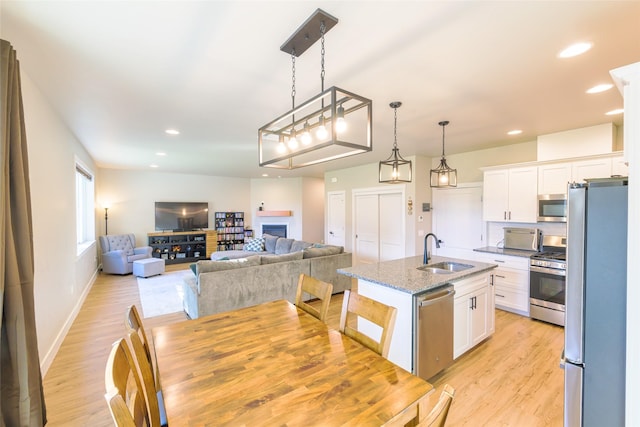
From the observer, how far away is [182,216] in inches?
316

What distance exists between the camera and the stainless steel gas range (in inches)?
140

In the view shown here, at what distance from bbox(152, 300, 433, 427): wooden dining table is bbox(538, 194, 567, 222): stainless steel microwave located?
12.9 ft

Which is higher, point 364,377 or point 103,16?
point 103,16

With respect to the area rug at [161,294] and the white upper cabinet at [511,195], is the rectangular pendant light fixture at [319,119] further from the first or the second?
the white upper cabinet at [511,195]

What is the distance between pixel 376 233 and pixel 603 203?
5.11m

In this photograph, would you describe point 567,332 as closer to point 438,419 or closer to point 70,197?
point 438,419

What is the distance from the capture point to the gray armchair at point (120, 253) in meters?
6.25

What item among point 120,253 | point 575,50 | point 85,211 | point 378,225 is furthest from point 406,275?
point 85,211

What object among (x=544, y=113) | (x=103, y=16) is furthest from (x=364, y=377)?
(x=544, y=113)

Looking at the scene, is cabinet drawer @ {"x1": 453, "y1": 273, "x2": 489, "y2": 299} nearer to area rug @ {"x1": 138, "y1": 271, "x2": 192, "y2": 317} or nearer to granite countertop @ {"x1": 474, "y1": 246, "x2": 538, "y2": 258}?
granite countertop @ {"x1": 474, "y1": 246, "x2": 538, "y2": 258}

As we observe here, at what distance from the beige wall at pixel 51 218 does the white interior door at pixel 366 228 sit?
17.4ft

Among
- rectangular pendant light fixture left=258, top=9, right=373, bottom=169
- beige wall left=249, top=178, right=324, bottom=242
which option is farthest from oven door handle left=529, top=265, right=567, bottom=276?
beige wall left=249, top=178, right=324, bottom=242

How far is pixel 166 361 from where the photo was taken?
1.41m

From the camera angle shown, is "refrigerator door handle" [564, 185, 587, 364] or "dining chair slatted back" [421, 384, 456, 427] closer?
"dining chair slatted back" [421, 384, 456, 427]
